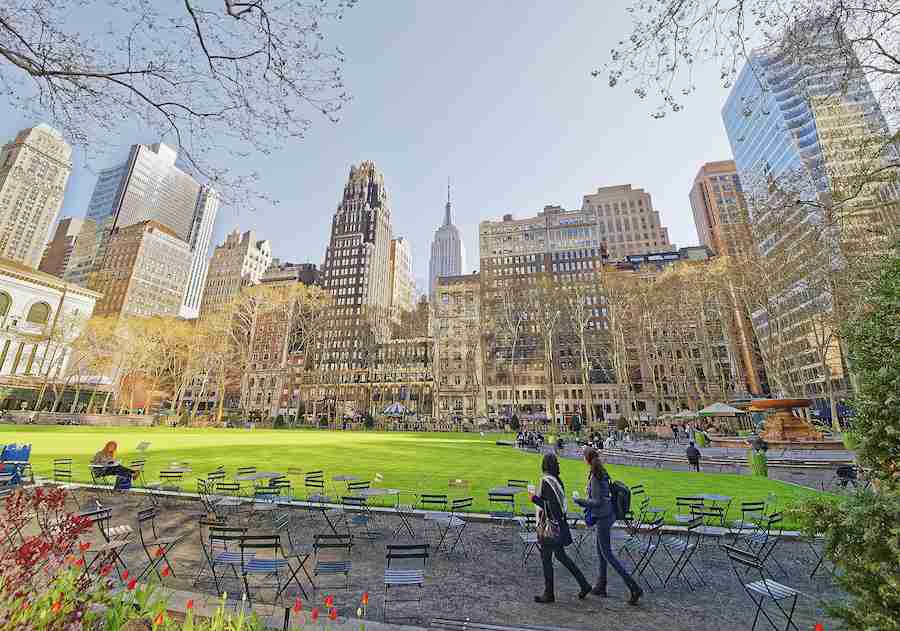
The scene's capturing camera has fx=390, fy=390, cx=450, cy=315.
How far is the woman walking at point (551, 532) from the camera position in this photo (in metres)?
5.61

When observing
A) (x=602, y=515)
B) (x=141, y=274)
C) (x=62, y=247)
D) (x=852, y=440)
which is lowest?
(x=602, y=515)

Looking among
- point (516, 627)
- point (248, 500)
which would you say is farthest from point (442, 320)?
point (516, 627)

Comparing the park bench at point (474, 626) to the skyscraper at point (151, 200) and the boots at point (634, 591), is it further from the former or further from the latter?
the skyscraper at point (151, 200)

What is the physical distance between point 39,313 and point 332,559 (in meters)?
78.1

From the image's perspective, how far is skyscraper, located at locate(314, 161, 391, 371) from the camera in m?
108

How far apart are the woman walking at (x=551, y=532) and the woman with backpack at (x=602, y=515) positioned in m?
0.30

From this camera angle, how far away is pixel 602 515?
19.9ft

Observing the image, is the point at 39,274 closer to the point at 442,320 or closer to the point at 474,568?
the point at 442,320

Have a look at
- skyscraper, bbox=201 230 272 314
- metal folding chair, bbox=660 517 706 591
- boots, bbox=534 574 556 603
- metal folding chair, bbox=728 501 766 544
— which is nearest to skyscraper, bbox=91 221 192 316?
skyscraper, bbox=201 230 272 314

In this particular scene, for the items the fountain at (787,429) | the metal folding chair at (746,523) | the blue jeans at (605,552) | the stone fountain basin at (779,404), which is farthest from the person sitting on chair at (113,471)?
the stone fountain basin at (779,404)

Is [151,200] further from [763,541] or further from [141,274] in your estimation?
[763,541]

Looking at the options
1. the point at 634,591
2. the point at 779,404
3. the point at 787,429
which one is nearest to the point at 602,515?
the point at 634,591

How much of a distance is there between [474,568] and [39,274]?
82047 mm

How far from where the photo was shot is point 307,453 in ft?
69.1
